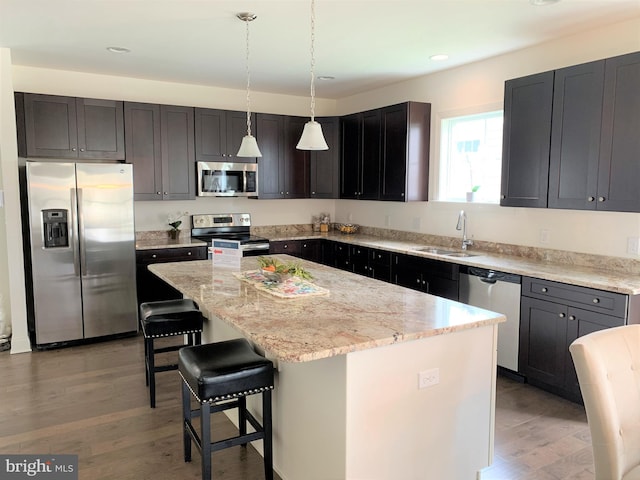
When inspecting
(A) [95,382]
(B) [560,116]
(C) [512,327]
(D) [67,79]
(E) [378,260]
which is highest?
(D) [67,79]

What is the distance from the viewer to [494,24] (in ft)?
11.2

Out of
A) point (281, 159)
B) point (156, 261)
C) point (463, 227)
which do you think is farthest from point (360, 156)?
point (156, 261)

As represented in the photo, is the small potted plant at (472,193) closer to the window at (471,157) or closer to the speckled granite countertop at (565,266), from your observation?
the window at (471,157)

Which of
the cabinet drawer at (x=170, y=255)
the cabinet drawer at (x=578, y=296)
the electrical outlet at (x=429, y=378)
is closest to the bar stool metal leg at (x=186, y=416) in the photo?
the electrical outlet at (x=429, y=378)

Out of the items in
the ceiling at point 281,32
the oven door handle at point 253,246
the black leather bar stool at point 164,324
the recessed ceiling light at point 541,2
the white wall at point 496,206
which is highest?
the ceiling at point 281,32

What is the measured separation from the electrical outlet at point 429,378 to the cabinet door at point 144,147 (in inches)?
154

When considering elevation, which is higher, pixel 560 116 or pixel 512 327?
pixel 560 116

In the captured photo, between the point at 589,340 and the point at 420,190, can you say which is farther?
the point at 420,190

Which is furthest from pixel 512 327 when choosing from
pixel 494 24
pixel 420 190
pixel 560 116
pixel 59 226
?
pixel 59 226

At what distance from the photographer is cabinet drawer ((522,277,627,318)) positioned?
296 cm

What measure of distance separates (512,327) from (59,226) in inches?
156

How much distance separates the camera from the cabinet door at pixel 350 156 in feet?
18.7

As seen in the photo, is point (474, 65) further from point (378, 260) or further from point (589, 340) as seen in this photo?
point (589, 340)

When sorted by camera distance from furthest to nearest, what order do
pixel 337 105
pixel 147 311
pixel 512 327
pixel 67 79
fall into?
1. pixel 337 105
2. pixel 67 79
3. pixel 512 327
4. pixel 147 311
